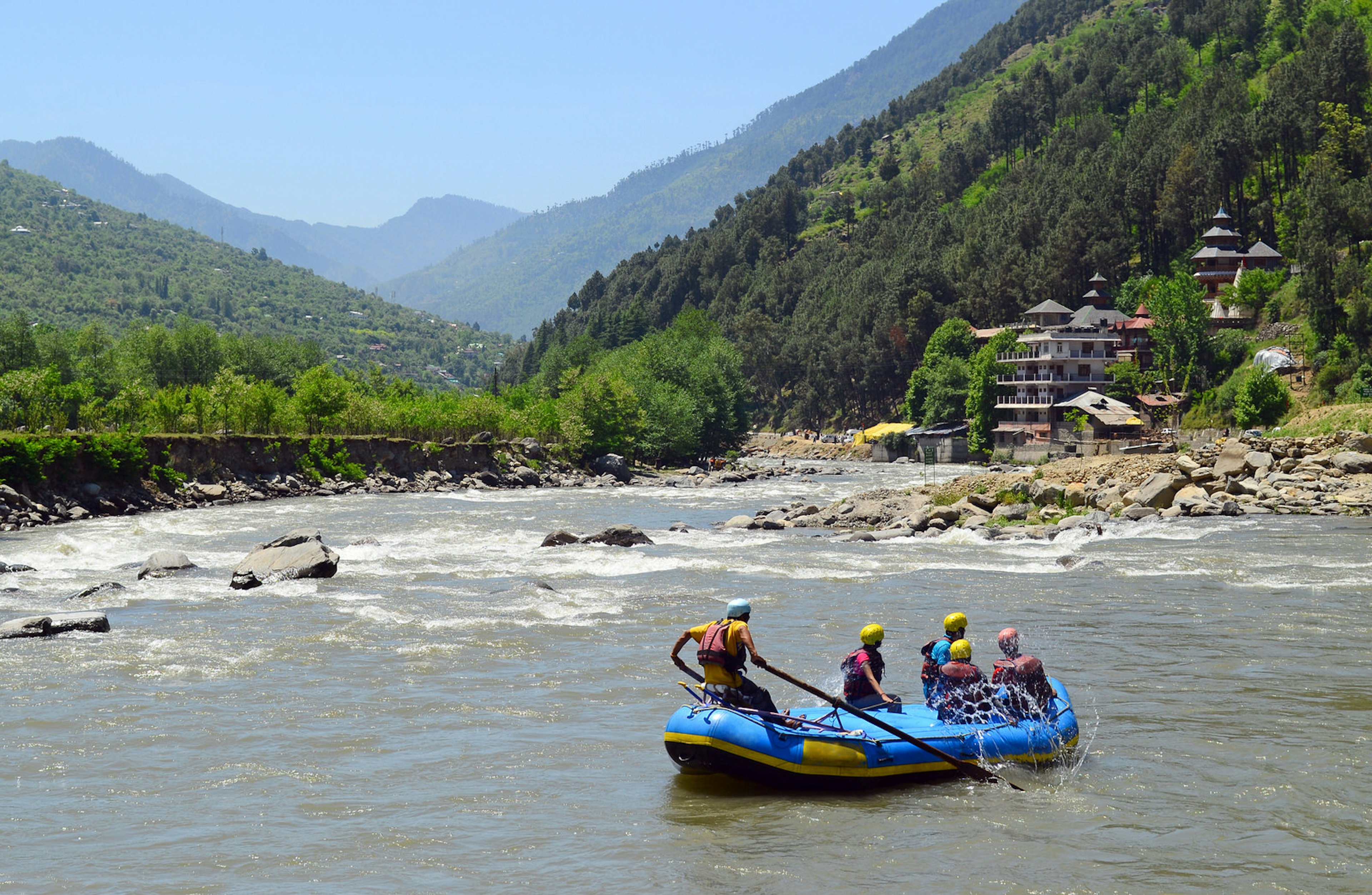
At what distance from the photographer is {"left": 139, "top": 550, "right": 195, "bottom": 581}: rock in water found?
1121 inches

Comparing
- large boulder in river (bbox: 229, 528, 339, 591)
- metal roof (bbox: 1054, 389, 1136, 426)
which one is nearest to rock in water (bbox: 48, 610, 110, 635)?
large boulder in river (bbox: 229, 528, 339, 591)

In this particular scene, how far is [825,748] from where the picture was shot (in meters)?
12.9

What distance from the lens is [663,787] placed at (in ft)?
43.3

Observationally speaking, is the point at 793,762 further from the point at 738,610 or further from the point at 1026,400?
the point at 1026,400

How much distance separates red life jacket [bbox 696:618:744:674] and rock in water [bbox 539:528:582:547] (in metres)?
23.2

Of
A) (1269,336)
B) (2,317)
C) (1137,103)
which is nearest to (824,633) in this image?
(1269,336)

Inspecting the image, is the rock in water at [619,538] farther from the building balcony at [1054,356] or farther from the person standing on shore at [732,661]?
the building balcony at [1054,356]

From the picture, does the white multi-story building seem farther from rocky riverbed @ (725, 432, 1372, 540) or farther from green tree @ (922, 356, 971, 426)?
rocky riverbed @ (725, 432, 1372, 540)

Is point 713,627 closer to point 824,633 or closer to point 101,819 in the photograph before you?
point 101,819

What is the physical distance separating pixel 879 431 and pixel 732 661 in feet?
323

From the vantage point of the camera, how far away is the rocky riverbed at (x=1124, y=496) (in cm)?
4003

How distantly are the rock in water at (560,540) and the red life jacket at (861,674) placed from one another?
75.9ft

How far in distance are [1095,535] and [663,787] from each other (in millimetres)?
26971

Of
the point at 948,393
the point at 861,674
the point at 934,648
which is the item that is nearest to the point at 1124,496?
the point at 934,648
